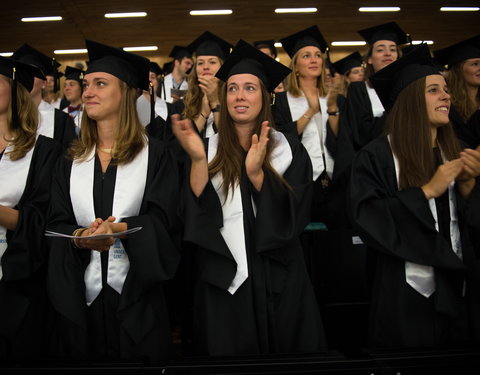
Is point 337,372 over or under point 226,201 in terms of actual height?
under

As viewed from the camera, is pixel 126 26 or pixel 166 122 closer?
pixel 166 122

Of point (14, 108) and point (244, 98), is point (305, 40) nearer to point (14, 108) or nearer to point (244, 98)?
point (244, 98)

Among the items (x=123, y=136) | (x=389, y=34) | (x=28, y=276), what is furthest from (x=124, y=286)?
(x=389, y=34)

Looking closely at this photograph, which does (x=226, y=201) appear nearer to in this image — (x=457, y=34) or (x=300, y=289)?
Result: (x=300, y=289)

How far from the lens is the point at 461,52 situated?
480cm

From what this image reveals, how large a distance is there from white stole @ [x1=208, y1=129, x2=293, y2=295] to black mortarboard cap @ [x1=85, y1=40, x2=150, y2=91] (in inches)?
28.6

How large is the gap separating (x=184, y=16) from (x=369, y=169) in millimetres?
9054

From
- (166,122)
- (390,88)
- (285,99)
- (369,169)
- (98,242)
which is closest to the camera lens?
(98,242)

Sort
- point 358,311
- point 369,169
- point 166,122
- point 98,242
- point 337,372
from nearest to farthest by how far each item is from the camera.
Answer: point 337,372, point 98,242, point 369,169, point 358,311, point 166,122

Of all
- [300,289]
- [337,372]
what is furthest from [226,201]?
[337,372]

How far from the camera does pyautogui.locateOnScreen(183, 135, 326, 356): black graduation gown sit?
109 inches

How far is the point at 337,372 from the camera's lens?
5.53 feet

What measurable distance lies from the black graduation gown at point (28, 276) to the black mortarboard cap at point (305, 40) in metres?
3.20

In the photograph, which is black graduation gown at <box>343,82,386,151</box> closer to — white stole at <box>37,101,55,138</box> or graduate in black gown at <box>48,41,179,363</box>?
graduate in black gown at <box>48,41,179,363</box>
